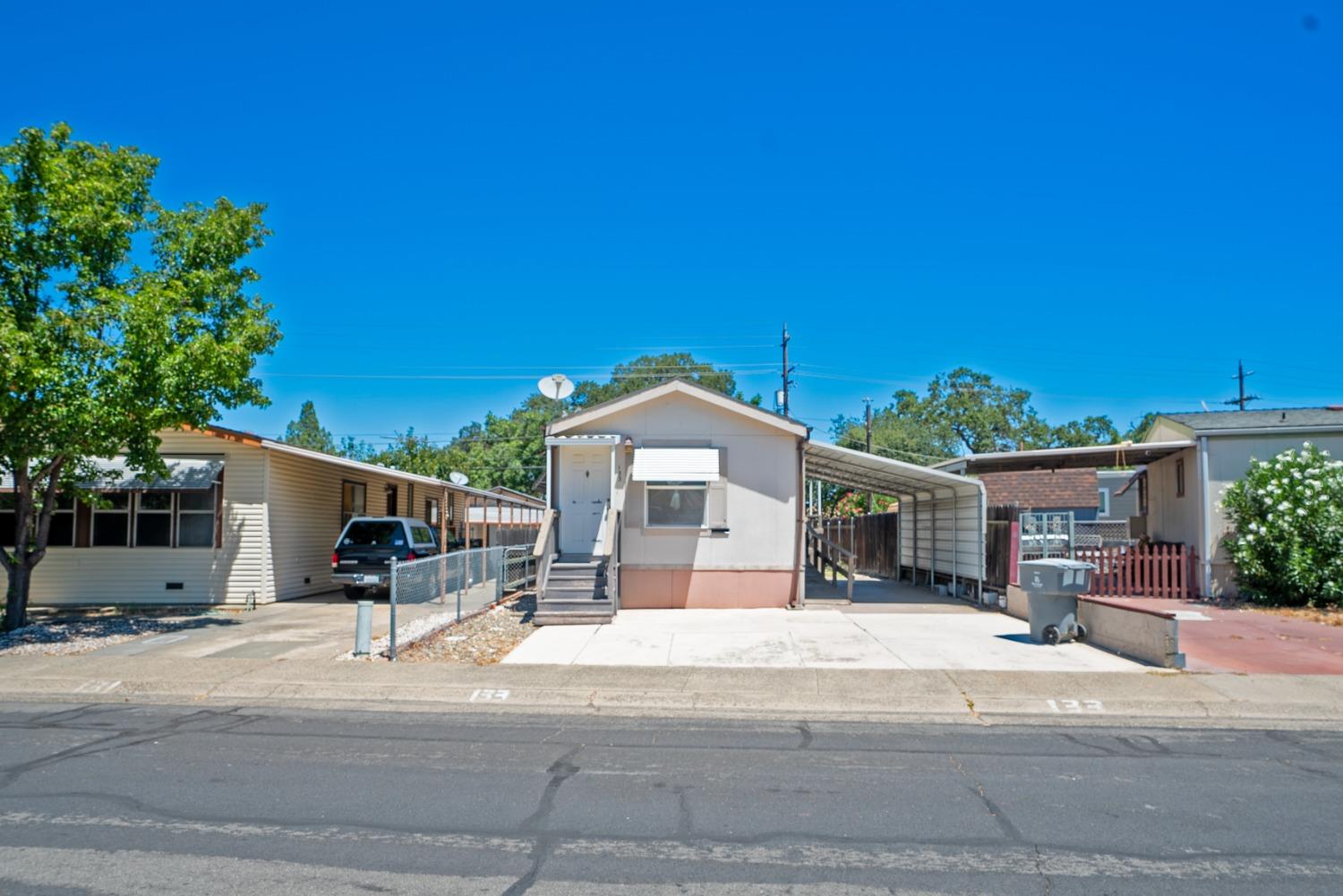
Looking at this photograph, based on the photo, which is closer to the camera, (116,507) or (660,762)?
(660,762)

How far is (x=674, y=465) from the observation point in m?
16.3

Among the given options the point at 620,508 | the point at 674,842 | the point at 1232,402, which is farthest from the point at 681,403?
the point at 1232,402

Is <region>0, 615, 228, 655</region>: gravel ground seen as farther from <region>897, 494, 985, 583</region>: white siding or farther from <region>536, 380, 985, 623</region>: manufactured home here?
<region>897, 494, 985, 583</region>: white siding

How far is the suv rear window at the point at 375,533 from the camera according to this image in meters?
18.9

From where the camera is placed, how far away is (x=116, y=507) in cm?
1811

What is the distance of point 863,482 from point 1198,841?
1639cm

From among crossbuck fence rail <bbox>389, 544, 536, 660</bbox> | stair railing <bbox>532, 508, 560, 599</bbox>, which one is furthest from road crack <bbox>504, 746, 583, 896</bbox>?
stair railing <bbox>532, 508, 560, 599</bbox>

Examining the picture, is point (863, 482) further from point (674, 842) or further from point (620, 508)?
point (674, 842)

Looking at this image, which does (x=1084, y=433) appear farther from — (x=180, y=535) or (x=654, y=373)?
(x=180, y=535)

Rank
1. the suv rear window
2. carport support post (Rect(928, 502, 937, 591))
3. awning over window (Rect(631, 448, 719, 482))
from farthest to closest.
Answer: carport support post (Rect(928, 502, 937, 591))
the suv rear window
awning over window (Rect(631, 448, 719, 482))

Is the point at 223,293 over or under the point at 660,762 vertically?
over

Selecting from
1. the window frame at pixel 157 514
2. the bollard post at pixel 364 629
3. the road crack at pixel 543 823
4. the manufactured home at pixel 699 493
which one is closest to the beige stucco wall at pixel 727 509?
the manufactured home at pixel 699 493

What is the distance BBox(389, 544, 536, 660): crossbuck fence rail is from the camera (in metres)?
12.5

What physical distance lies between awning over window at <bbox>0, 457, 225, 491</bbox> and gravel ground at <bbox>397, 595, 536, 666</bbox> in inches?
247
